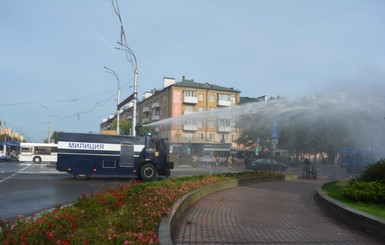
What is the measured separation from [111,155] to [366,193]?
48.5ft

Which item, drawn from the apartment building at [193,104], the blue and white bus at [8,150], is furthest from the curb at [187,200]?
the blue and white bus at [8,150]

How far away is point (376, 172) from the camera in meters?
11.4

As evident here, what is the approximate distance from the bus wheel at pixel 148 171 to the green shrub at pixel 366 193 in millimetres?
12871

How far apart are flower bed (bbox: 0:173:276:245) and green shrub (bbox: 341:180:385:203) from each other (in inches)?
190

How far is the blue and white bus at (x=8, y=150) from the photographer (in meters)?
52.9

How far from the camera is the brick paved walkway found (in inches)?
255

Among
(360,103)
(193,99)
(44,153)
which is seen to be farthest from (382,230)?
(193,99)

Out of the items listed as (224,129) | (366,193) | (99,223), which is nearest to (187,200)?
(99,223)

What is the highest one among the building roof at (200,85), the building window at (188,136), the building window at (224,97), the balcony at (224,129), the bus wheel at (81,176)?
the building roof at (200,85)

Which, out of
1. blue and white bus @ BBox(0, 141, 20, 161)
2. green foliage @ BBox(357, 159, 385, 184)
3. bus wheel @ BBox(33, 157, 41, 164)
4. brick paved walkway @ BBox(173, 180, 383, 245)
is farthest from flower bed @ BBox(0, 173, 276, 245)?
blue and white bus @ BBox(0, 141, 20, 161)

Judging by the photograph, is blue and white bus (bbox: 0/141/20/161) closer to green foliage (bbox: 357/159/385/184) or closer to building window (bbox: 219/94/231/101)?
building window (bbox: 219/94/231/101)

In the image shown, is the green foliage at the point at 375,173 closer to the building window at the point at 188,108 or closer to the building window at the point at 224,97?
the building window at the point at 188,108

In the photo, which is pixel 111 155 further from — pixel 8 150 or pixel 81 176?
pixel 8 150

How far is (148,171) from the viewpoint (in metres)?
21.0
